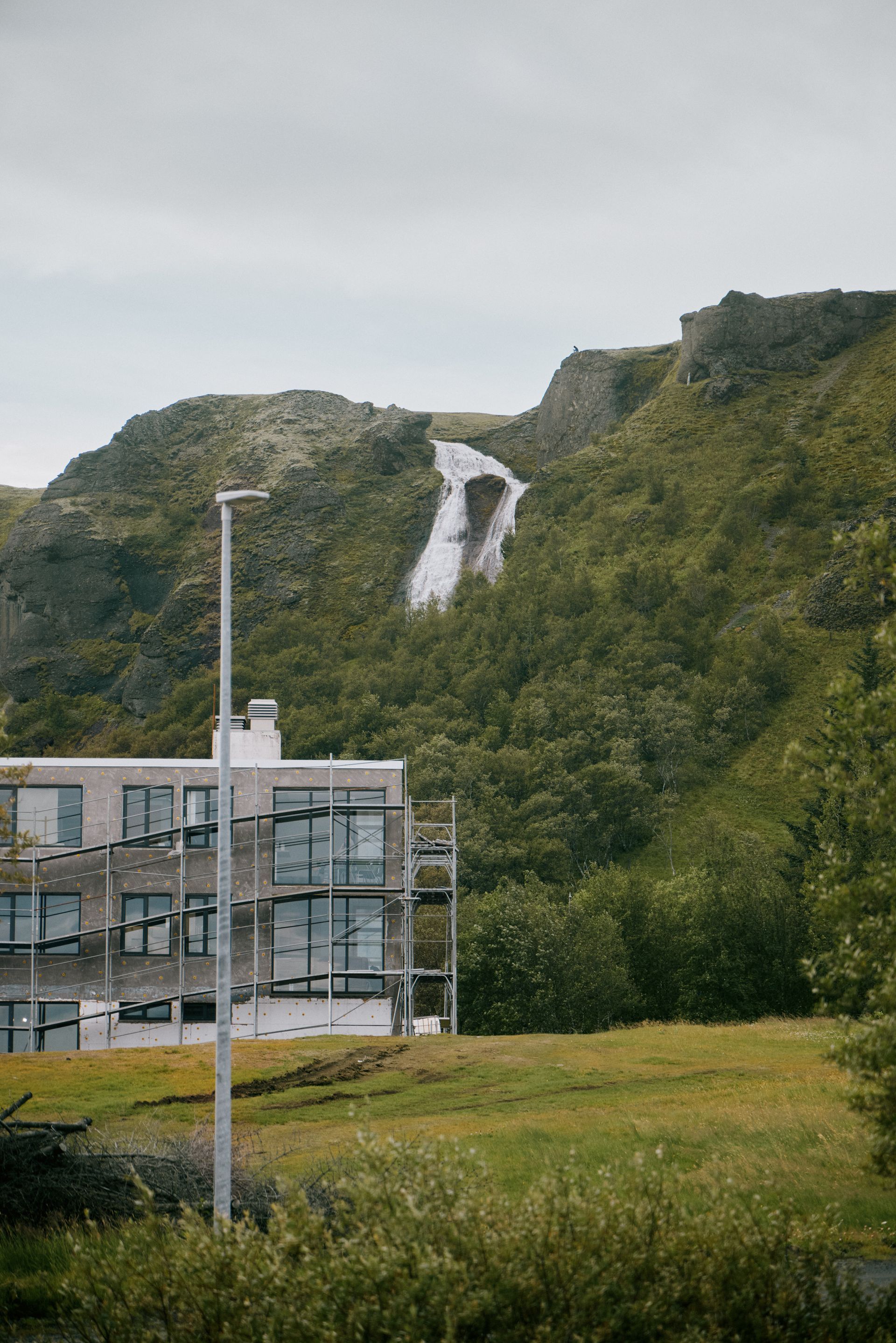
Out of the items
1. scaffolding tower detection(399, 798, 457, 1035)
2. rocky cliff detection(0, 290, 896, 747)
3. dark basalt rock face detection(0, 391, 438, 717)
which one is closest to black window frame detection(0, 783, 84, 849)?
scaffolding tower detection(399, 798, 457, 1035)

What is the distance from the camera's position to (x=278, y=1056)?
3553cm

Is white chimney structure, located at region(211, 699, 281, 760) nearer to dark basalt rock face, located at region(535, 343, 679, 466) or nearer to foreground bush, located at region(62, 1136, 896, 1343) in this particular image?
foreground bush, located at region(62, 1136, 896, 1343)

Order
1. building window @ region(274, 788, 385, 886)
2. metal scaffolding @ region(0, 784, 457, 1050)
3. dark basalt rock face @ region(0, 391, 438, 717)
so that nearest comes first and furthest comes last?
metal scaffolding @ region(0, 784, 457, 1050) → building window @ region(274, 788, 385, 886) → dark basalt rock face @ region(0, 391, 438, 717)

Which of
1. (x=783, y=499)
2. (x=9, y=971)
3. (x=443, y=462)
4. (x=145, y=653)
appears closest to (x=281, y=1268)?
(x=9, y=971)

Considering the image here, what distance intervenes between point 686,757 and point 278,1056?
67.0 meters

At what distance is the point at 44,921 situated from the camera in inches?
1817

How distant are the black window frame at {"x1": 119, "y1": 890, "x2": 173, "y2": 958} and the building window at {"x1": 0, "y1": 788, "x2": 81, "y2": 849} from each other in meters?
3.07

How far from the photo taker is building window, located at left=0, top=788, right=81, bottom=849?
46.1 metres

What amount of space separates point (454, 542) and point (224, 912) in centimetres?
14022

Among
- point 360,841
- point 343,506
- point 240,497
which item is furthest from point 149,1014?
point 343,506

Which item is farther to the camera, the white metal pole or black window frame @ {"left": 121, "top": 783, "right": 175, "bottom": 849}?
black window frame @ {"left": 121, "top": 783, "right": 175, "bottom": 849}

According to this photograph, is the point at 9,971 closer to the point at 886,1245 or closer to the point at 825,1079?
the point at 825,1079

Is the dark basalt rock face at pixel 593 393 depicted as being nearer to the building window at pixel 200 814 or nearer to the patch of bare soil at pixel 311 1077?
the building window at pixel 200 814

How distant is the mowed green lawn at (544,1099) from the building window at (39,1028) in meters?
7.97
